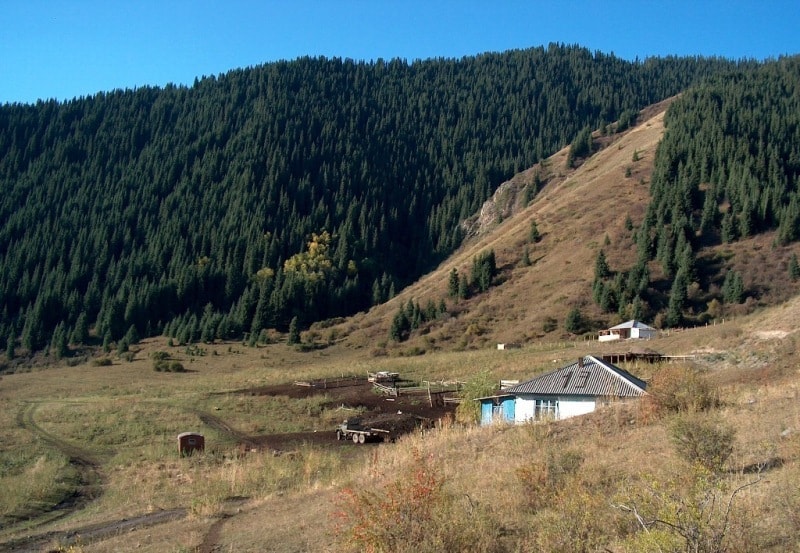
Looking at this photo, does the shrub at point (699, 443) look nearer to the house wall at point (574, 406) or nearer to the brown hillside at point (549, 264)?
the house wall at point (574, 406)

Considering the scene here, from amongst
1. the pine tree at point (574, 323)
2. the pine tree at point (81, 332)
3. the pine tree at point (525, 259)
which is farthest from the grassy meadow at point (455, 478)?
the pine tree at point (81, 332)

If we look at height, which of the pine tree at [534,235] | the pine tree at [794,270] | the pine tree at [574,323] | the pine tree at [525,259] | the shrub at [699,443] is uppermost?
the pine tree at [534,235]

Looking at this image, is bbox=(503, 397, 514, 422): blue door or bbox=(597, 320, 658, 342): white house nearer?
bbox=(503, 397, 514, 422): blue door

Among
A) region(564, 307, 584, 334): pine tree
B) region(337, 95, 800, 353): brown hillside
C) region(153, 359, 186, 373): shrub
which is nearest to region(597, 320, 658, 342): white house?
region(564, 307, 584, 334): pine tree

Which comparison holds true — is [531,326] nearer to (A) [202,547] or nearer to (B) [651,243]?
(B) [651,243]

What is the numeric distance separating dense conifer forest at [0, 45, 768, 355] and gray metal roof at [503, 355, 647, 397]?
51072 millimetres

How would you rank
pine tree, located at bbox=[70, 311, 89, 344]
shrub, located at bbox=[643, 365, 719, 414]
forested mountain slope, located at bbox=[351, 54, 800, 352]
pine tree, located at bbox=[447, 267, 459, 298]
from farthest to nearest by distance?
pine tree, located at bbox=[70, 311, 89, 344] < pine tree, located at bbox=[447, 267, 459, 298] < forested mountain slope, located at bbox=[351, 54, 800, 352] < shrub, located at bbox=[643, 365, 719, 414]

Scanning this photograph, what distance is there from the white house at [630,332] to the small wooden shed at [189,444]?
39.0 m

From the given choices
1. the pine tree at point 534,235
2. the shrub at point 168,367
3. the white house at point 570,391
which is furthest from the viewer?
the pine tree at point 534,235

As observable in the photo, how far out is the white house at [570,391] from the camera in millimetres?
26766

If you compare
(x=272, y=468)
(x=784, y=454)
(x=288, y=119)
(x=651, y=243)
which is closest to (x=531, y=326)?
(x=651, y=243)

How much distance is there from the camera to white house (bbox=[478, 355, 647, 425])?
87.8 feet

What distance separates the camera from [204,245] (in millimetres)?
150375

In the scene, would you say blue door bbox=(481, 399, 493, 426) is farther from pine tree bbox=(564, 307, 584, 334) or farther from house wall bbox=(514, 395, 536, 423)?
pine tree bbox=(564, 307, 584, 334)
